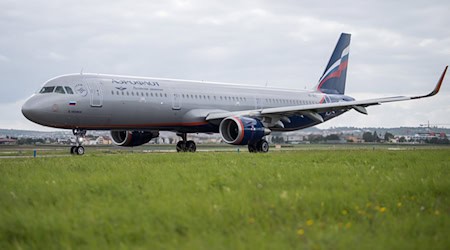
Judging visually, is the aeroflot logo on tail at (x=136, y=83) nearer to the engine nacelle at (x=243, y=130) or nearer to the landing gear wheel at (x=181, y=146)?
the engine nacelle at (x=243, y=130)

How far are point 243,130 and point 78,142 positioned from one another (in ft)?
25.7

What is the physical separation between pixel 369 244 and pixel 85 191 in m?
5.08

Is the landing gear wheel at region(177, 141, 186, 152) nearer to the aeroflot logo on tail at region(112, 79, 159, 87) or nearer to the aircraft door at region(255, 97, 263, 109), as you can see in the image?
the aeroflot logo on tail at region(112, 79, 159, 87)

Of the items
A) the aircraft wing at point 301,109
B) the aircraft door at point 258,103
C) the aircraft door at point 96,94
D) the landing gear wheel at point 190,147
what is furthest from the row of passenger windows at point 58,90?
the aircraft door at point 258,103

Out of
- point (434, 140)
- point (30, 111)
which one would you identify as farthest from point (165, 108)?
point (434, 140)

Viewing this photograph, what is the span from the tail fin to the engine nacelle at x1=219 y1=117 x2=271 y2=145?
12.9 meters

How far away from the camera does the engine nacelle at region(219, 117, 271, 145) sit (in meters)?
28.4

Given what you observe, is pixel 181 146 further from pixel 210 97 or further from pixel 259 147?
pixel 259 147

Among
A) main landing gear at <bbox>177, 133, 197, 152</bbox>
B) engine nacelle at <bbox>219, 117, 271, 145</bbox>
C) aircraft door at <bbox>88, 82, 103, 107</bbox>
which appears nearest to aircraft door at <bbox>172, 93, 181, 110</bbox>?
engine nacelle at <bbox>219, 117, 271, 145</bbox>

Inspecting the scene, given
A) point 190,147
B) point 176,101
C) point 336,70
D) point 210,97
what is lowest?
point 190,147

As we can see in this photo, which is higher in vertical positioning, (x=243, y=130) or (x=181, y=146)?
(x=243, y=130)

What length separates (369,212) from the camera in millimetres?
7074

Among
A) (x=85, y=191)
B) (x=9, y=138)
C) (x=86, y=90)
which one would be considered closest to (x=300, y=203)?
(x=85, y=191)

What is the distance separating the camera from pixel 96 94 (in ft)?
88.0
